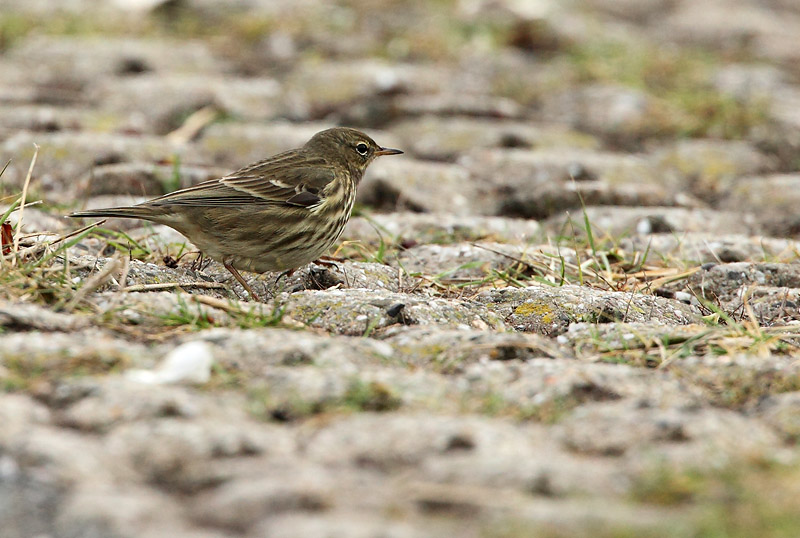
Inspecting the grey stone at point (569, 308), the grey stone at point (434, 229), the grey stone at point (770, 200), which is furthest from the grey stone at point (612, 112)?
the grey stone at point (569, 308)

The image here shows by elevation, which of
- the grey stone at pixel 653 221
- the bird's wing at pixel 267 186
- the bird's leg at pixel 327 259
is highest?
the bird's wing at pixel 267 186

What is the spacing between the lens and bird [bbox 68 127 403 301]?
183 inches

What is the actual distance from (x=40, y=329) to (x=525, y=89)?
6.03 m

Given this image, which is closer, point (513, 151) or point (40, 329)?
point (40, 329)

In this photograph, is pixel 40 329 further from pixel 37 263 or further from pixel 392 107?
pixel 392 107

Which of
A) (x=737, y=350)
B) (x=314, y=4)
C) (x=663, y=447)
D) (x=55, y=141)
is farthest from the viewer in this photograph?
(x=314, y=4)

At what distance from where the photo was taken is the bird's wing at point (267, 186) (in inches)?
186

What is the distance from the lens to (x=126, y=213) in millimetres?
4438

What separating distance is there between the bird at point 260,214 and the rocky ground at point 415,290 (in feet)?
0.54

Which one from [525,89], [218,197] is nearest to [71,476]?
[218,197]

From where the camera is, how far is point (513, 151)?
22.8 ft

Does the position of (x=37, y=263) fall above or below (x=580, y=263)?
above

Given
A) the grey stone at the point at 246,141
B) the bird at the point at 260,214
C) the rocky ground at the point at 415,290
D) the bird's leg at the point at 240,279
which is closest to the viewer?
the rocky ground at the point at 415,290

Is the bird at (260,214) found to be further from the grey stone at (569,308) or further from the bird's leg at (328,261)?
the grey stone at (569,308)
